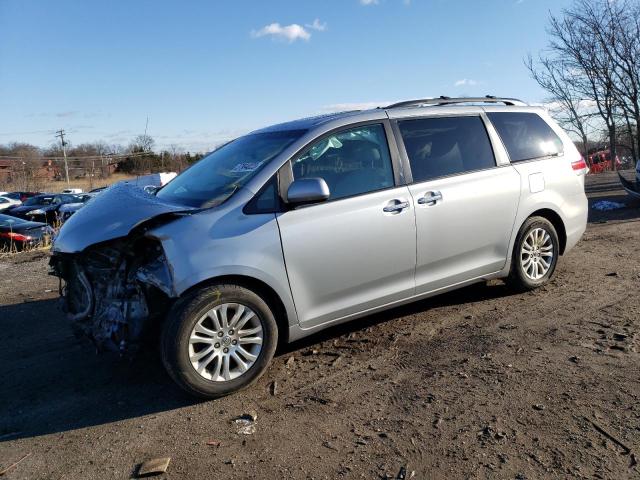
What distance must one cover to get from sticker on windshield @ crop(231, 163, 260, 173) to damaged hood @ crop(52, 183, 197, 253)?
1.73 ft

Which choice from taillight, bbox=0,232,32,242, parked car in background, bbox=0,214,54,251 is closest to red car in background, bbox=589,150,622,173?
parked car in background, bbox=0,214,54,251

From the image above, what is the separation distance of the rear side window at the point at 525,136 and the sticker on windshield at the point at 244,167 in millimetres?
2477

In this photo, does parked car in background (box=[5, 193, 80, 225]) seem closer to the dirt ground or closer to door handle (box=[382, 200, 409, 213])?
the dirt ground

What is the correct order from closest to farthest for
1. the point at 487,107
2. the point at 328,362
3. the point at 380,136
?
the point at 328,362
the point at 380,136
the point at 487,107

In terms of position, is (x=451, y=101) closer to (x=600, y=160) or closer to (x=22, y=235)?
(x=22, y=235)

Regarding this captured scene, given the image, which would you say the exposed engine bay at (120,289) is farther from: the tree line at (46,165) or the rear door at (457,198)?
the tree line at (46,165)

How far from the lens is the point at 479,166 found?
4.85m

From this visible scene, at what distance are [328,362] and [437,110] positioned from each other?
2.46m

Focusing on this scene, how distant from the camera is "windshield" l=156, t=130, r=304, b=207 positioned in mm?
3943

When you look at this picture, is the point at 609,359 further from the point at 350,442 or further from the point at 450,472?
the point at 350,442

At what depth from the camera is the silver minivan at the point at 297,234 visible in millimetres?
3537

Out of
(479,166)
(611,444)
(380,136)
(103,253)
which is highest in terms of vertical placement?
(380,136)

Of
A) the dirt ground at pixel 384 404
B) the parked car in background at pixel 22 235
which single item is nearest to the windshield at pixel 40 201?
the parked car in background at pixel 22 235

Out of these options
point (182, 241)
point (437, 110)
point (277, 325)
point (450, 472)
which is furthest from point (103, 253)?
point (437, 110)
